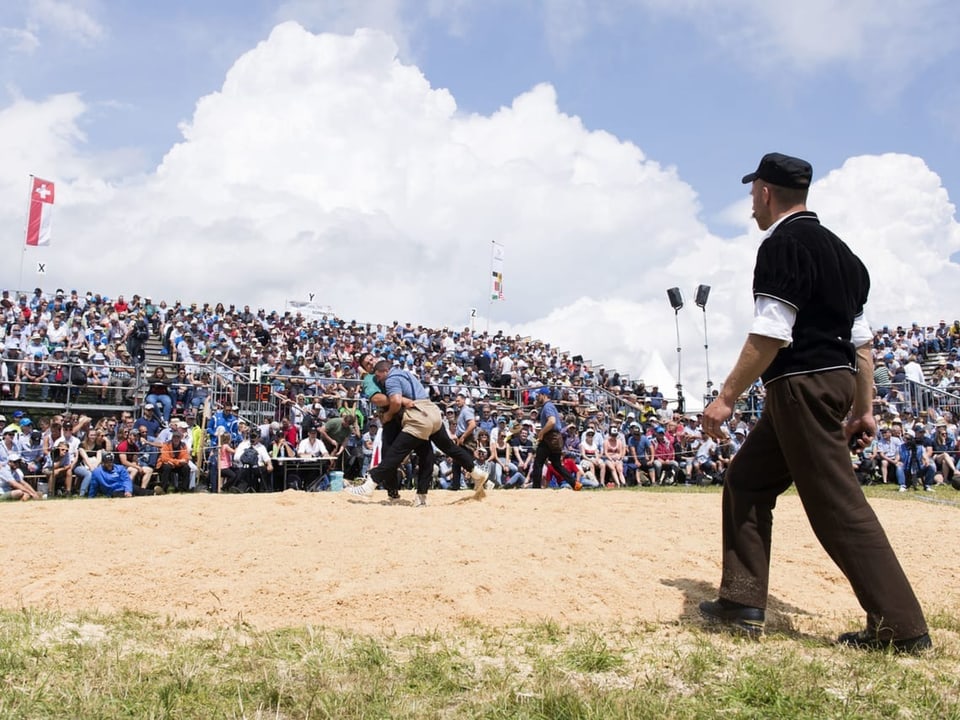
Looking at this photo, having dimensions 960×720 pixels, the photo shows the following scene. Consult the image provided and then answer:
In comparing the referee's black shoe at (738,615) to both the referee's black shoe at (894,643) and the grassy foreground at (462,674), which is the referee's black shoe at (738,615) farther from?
the referee's black shoe at (894,643)

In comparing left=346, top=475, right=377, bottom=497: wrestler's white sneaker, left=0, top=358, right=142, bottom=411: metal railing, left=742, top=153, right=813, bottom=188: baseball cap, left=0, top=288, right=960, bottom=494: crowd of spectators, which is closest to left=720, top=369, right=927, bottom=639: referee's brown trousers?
left=742, top=153, right=813, bottom=188: baseball cap

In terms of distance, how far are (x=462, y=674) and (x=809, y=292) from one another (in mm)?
2419

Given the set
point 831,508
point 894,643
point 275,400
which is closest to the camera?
point 894,643

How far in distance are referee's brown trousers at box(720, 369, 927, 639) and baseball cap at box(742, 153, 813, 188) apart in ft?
3.41

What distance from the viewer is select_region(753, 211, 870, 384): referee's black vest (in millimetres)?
3920

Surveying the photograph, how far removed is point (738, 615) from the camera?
4.16 m

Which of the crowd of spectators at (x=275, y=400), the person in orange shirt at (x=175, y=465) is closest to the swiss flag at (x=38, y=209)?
the crowd of spectators at (x=275, y=400)

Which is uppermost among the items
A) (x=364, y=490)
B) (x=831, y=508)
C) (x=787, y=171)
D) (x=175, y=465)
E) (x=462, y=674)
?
(x=787, y=171)

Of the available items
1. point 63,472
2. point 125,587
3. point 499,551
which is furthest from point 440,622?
point 63,472

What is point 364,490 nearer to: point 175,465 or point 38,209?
point 175,465

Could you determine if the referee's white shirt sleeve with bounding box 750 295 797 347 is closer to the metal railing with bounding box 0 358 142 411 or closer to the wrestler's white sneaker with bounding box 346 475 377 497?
the wrestler's white sneaker with bounding box 346 475 377 497

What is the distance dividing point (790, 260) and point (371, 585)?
116 inches

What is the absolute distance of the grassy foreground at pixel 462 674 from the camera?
9.44 feet

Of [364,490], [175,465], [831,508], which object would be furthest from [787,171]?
[175,465]
